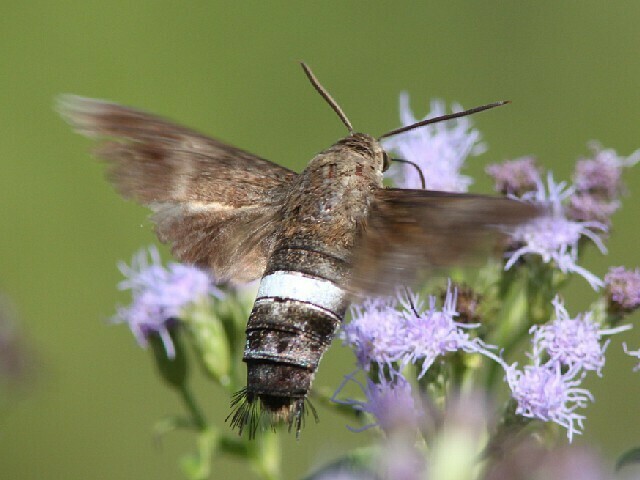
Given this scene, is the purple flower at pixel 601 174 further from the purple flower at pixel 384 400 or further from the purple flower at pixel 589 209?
the purple flower at pixel 384 400

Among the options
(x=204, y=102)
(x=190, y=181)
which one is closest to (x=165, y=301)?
(x=190, y=181)

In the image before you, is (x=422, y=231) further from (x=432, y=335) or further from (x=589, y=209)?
(x=589, y=209)

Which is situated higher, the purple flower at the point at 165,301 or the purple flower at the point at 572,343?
the purple flower at the point at 165,301

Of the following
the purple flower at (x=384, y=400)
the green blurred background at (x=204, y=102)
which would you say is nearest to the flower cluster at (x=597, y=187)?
the purple flower at (x=384, y=400)

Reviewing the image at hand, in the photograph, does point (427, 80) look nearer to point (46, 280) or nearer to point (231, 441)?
point (46, 280)

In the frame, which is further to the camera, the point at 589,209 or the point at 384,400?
the point at 589,209

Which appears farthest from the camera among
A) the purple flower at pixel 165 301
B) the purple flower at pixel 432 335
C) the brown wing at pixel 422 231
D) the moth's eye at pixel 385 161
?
the purple flower at pixel 165 301
